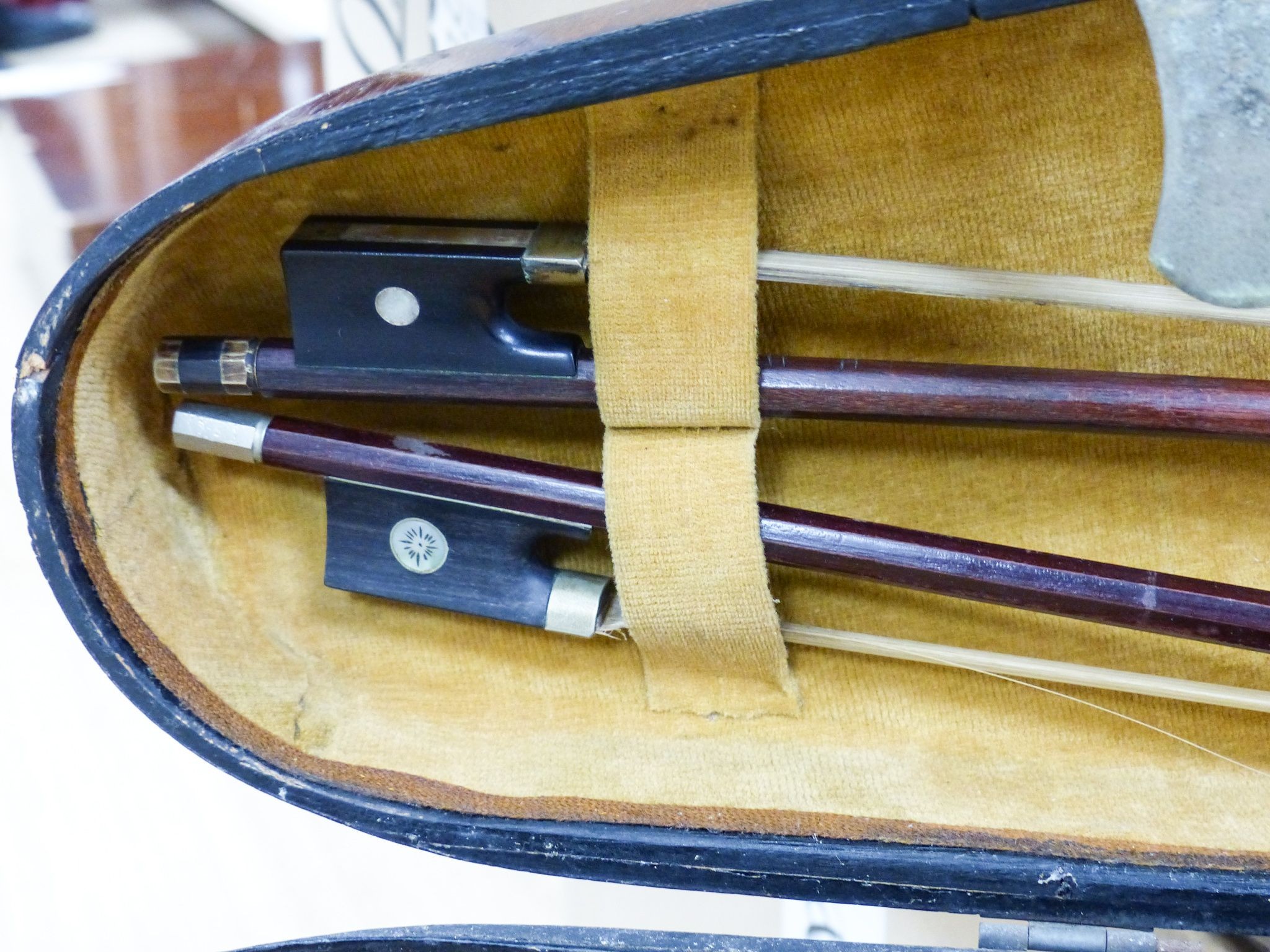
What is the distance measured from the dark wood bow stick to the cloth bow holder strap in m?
0.03

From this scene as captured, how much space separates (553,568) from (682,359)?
0.16m

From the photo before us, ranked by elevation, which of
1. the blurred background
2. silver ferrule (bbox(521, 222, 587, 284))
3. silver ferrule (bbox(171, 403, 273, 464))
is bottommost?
the blurred background

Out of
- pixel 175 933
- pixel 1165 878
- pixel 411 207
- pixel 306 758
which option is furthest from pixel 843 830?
pixel 175 933

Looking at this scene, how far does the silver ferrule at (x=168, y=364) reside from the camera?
0.59 meters

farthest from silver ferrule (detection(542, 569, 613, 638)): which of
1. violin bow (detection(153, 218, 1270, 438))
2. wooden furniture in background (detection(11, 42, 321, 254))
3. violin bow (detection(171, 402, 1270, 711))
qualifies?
wooden furniture in background (detection(11, 42, 321, 254))

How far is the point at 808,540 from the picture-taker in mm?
568

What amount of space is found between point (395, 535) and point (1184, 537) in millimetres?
432

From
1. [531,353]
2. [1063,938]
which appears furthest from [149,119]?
[1063,938]

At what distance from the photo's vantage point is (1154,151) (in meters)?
0.55

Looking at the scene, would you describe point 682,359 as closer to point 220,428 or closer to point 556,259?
point 556,259

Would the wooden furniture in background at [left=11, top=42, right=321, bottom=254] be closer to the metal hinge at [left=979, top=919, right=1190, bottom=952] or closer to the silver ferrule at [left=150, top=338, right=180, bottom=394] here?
the silver ferrule at [left=150, top=338, right=180, bottom=394]

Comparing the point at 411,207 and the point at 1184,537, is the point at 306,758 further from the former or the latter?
the point at 1184,537

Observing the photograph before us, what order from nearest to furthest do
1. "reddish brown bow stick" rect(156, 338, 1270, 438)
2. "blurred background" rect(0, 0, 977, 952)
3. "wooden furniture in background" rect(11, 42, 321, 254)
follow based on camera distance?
"reddish brown bow stick" rect(156, 338, 1270, 438), "blurred background" rect(0, 0, 977, 952), "wooden furniture in background" rect(11, 42, 321, 254)

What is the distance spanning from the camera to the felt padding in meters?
0.55
